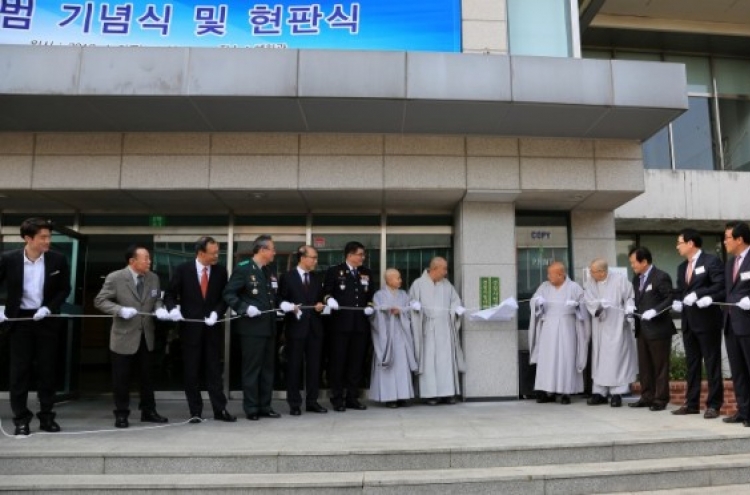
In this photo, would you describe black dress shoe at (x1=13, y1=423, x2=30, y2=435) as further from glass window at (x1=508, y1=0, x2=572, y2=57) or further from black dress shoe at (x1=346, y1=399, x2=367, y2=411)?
glass window at (x1=508, y1=0, x2=572, y2=57)

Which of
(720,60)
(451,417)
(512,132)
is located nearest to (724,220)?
(720,60)

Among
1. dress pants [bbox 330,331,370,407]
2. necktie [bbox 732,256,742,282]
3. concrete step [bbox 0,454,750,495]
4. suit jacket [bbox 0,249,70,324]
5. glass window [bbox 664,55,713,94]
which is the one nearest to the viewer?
concrete step [bbox 0,454,750,495]

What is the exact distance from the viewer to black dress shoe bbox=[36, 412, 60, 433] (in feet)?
17.5

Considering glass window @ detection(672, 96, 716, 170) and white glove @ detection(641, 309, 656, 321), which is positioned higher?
glass window @ detection(672, 96, 716, 170)

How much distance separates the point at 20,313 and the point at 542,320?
18.6 ft

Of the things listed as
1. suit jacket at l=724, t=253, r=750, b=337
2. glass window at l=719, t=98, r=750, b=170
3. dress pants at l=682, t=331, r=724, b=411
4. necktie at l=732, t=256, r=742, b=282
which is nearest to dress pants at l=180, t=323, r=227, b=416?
dress pants at l=682, t=331, r=724, b=411

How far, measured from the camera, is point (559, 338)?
23.7 ft

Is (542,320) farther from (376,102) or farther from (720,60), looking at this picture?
(720,60)

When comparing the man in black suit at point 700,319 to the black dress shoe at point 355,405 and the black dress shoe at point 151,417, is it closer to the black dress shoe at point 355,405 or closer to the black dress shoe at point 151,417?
the black dress shoe at point 355,405

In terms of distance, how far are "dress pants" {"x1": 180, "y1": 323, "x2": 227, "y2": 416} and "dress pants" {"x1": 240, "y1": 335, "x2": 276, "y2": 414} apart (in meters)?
0.26

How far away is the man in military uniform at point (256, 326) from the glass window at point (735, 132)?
9.50 m

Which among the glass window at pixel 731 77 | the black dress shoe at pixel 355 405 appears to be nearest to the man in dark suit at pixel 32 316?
the black dress shoe at pixel 355 405

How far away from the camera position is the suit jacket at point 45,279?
210 inches

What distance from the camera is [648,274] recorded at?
6715 mm
